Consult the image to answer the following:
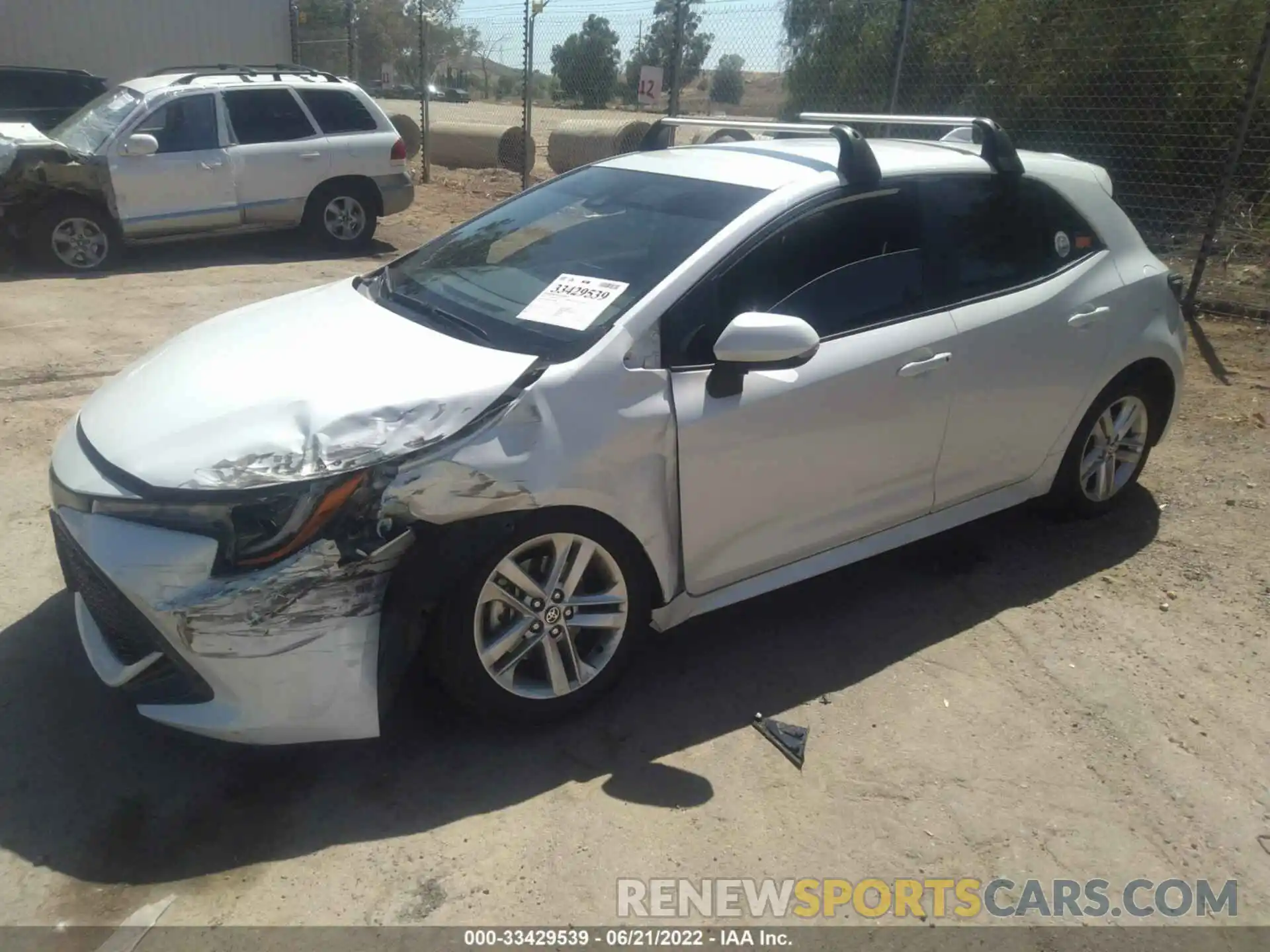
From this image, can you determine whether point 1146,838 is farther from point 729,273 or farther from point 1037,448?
point 729,273

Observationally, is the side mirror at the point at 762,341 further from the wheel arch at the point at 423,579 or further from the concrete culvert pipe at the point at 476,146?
the concrete culvert pipe at the point at 476,146

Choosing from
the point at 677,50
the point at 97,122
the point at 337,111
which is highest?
the point at 677,50

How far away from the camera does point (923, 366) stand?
3.69 meters

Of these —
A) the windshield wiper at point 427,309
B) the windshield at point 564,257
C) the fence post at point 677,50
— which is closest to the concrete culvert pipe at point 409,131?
the fence post at point 677,50

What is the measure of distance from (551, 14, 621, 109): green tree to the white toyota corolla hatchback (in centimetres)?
893

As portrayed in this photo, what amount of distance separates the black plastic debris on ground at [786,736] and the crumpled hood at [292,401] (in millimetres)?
1349

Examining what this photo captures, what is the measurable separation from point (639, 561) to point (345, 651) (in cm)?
92

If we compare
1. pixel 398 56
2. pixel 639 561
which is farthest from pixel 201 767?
pixel 398 56

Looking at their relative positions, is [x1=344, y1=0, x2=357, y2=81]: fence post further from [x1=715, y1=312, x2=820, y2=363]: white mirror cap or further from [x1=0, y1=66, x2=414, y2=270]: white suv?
[x1=715, y1=312, x2=820, y2=363]: white mirror cap

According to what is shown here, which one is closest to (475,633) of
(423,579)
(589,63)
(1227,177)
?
(423,579)

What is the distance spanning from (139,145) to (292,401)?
7.55 metres

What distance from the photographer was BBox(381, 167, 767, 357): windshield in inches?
130

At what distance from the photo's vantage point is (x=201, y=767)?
9.87 feet

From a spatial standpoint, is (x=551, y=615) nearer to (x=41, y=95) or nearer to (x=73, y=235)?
(x=73, y=235)
